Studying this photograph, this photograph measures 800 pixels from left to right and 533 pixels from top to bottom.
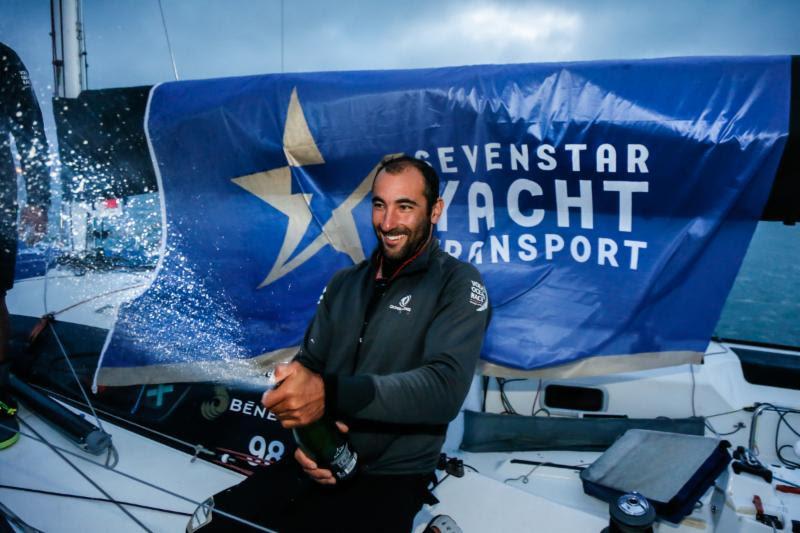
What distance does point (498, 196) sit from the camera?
2270 millimetres

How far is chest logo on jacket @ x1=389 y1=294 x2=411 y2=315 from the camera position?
1.70m

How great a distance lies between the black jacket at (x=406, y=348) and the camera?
4.64ft

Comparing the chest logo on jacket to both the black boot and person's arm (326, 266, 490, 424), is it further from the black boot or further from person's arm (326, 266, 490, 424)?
the black boot

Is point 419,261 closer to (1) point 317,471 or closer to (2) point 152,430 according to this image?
(1) point 317,471

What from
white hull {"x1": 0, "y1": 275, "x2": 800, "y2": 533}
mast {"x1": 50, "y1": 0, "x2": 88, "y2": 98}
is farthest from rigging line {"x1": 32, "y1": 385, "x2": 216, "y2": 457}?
mast {"x1": 50, "y1": 0, "x2": 88, "y2": 98}

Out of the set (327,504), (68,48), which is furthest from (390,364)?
(68,48)

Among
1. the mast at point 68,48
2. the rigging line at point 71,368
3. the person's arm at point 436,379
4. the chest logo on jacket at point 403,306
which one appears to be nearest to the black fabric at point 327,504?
the person's arm at point 436,379

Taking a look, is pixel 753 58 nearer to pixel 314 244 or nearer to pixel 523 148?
pixel 523 148

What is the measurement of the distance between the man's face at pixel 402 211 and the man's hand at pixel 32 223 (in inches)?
86.3

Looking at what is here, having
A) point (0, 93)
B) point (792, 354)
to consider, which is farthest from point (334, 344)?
point (792, 354)

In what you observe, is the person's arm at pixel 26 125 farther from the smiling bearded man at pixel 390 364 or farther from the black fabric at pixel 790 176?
the black fabric at pixel 790 176

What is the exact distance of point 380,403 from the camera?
52.1 inches

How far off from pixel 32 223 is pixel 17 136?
0.49 metres

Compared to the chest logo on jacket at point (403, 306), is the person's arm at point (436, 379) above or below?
below
